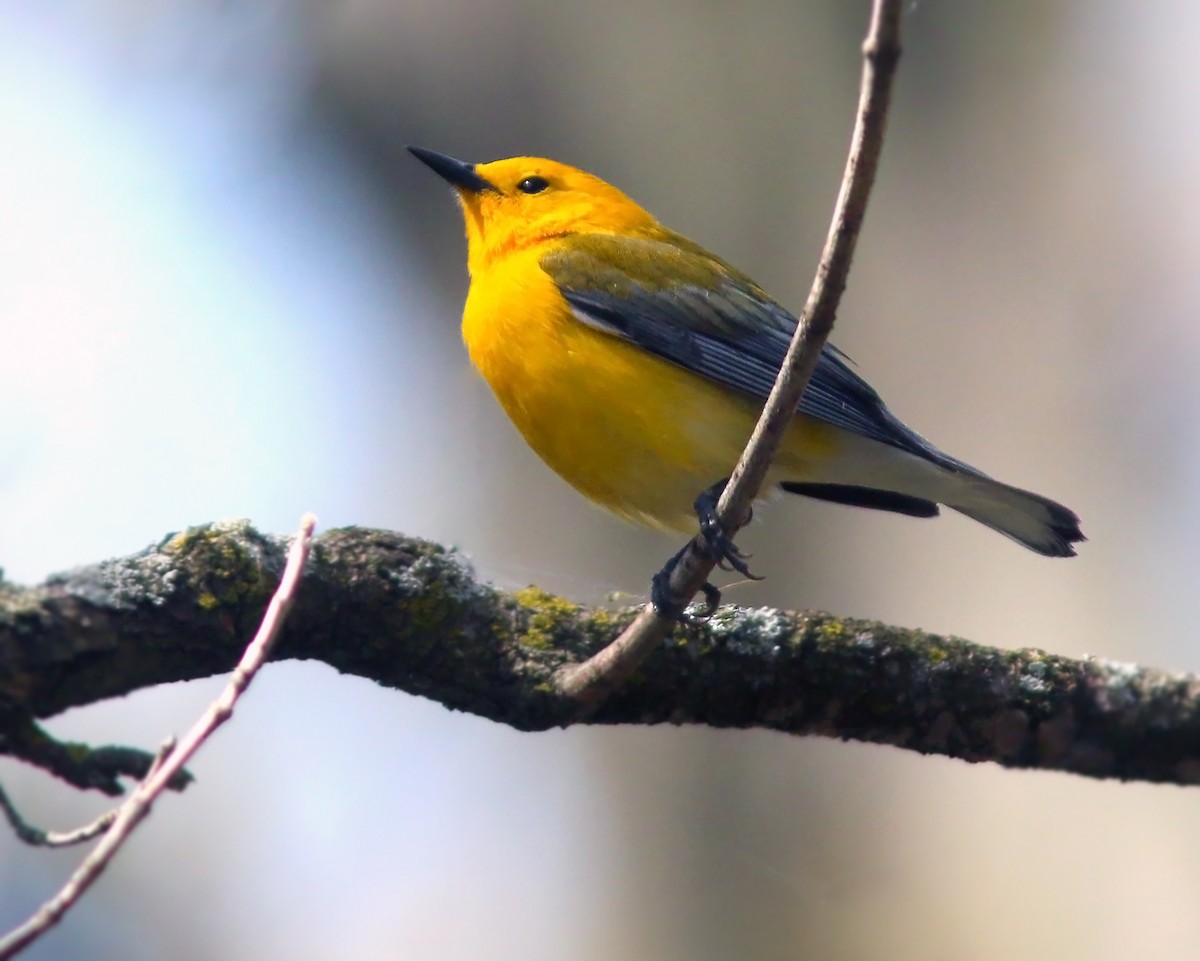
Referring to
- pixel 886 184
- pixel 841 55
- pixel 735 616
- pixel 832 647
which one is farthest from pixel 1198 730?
pixel 841 55

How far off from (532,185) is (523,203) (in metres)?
0.12

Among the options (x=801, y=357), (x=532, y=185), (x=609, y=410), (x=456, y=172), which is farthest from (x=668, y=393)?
(x=456, y=172)

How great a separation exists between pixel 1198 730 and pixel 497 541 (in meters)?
3.69

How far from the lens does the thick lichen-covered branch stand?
2.12 metres

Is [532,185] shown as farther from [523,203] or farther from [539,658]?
[539,658]

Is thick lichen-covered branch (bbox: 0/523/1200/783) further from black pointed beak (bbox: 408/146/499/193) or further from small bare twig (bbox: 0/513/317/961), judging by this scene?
black pointed beak (bbox: 408/146/499/193)

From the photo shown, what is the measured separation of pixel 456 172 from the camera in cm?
449

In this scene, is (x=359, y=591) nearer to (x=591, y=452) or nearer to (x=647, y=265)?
(x=591, y=452)

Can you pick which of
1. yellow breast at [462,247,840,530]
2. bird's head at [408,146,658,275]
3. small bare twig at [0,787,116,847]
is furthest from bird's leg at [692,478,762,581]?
bird's head at [408,146,658,275]

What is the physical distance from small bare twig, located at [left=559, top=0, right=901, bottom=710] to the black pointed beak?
229 cm

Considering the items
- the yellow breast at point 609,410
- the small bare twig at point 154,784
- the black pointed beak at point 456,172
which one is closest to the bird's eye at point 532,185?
the black pointed beak at point 456,172

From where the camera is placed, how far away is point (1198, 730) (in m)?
2.82

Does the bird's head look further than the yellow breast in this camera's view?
Yes

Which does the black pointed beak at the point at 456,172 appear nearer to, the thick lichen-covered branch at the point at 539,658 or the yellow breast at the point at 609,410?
the yellow breast at the point at 609,410
